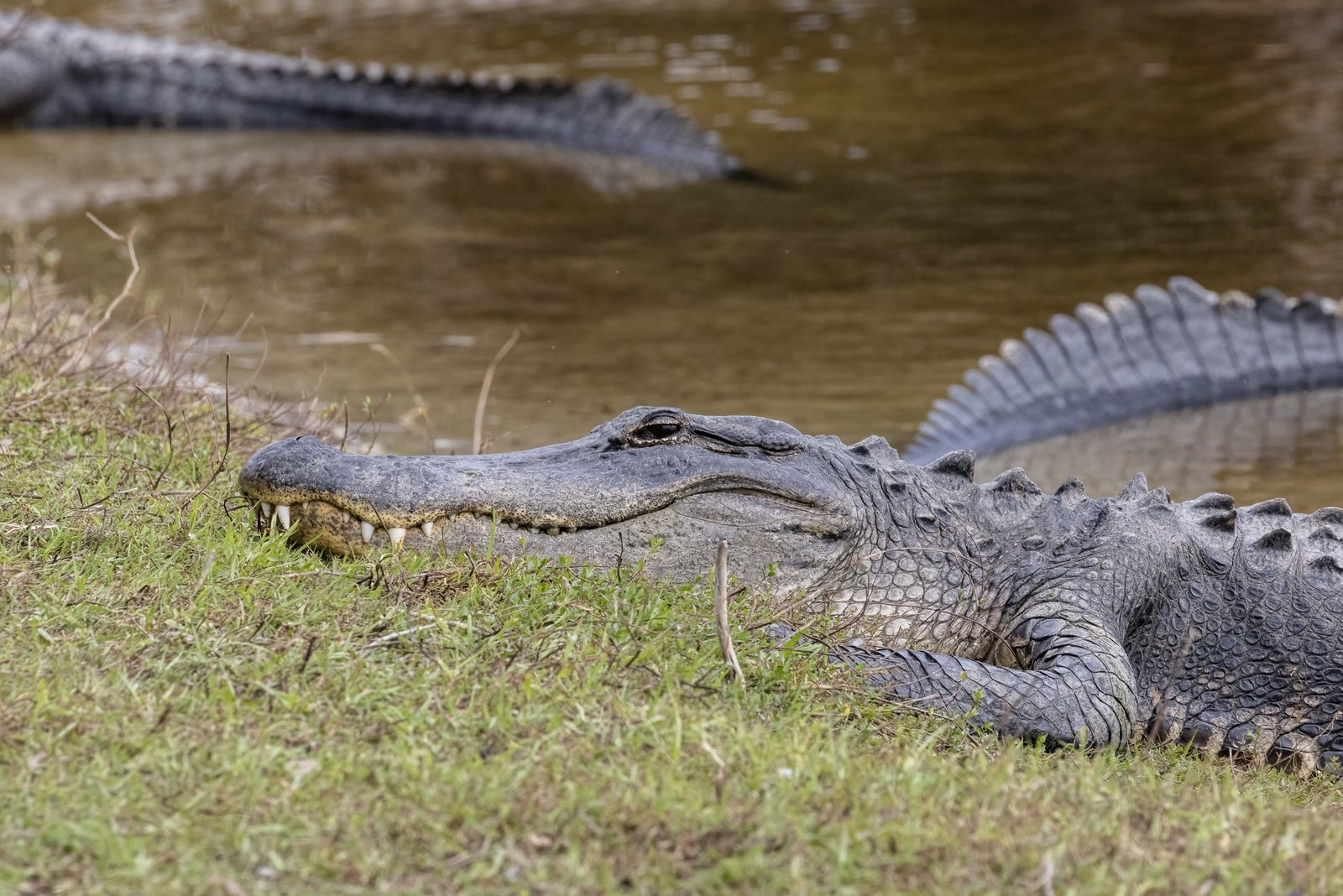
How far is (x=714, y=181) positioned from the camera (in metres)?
11.1

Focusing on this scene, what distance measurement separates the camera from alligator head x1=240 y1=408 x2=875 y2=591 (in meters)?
3.62

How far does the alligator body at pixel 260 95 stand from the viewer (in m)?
12.5

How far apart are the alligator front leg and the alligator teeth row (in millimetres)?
847

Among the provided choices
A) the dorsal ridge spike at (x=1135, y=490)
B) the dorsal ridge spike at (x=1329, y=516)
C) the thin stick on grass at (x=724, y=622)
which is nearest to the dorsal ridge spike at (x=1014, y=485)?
the dorsal ridge spike at (x=1135, y=490)

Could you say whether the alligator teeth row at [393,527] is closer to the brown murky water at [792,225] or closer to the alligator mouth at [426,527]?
the alligator mouth at [426,527]

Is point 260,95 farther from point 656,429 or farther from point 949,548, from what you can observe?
point 949,548

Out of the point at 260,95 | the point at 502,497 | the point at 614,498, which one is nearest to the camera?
the point at 502,497

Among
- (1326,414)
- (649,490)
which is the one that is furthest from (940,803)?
(1326,414)

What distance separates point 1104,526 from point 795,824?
203 cm

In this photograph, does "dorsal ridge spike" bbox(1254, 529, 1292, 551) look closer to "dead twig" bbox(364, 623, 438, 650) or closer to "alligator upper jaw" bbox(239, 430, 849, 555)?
"alligator upper jaw" bbox(239, 430, 849, 555)

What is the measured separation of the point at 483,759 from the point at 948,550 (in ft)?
5.97

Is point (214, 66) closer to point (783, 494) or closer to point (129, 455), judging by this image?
point (129, 455)

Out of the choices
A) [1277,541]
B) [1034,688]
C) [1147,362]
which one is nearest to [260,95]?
[1147,362]

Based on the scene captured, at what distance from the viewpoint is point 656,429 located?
4016 millimetres
